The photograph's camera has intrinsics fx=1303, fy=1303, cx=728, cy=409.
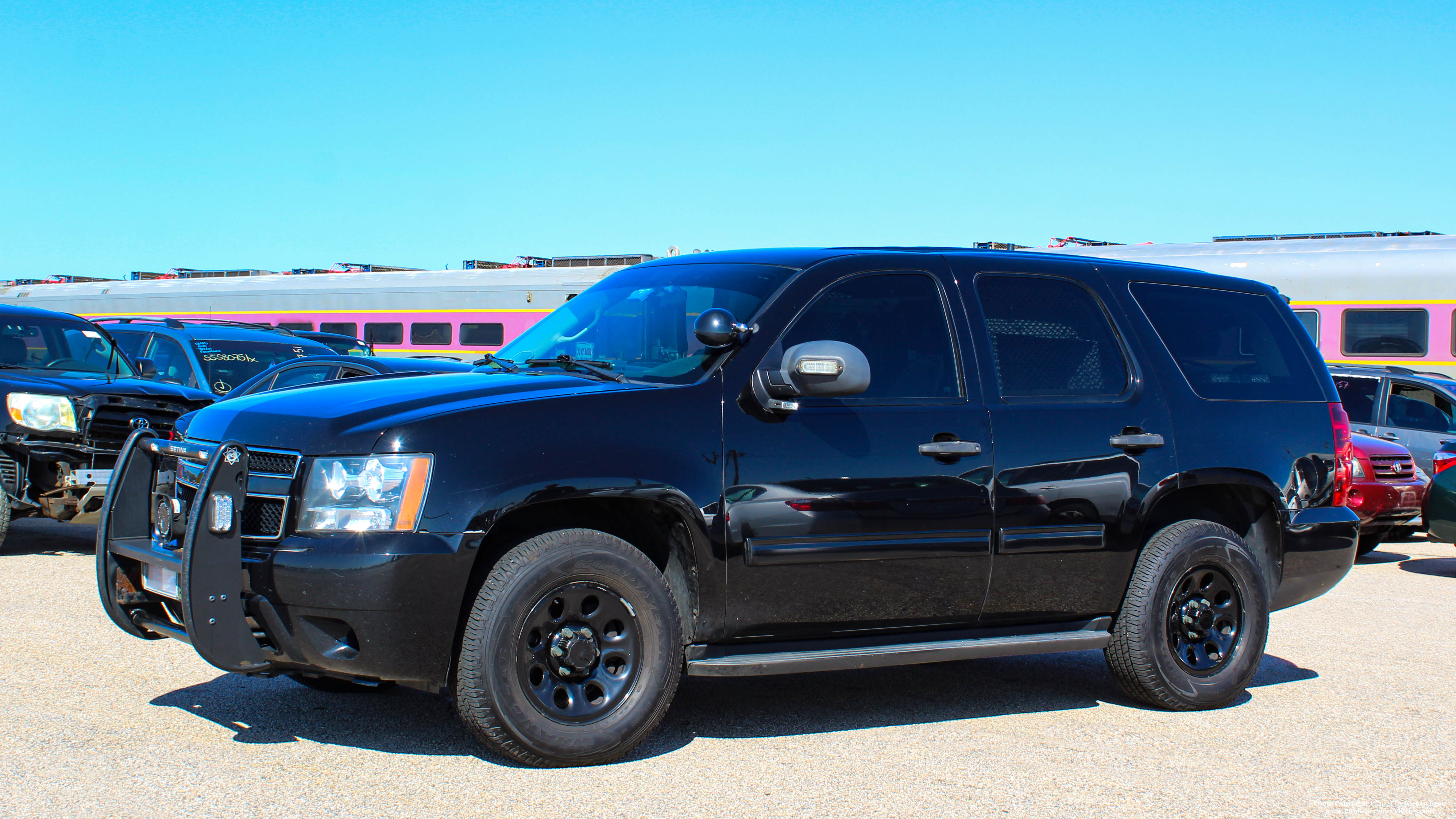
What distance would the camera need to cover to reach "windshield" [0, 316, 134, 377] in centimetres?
991

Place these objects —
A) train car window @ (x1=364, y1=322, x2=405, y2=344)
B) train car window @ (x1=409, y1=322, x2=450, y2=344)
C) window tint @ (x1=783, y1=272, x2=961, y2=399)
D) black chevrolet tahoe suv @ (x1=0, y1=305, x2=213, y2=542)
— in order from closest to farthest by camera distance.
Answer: window tint @ (x1=783, y1=272, x2=961, y2=399)
black chevrolet tahoe suv @ (x1=0, y1=305, x2=213, y2=542)
train car window @ (x1=409, y1=322, x2=450, y2=344)
train car window @ (x1=364, y1=322, x2=405, y2=344)

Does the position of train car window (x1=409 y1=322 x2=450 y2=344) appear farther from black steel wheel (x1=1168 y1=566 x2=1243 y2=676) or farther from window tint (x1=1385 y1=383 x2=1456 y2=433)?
black steel wheel (x1=1168 y1=566 x2=1243 y2=676)

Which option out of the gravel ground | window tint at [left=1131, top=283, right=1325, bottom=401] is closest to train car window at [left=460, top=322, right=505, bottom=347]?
the gravel ground

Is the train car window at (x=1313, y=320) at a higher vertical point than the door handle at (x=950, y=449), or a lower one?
higher

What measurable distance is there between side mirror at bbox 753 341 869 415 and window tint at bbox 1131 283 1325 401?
182 cm

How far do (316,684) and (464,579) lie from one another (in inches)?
63.3

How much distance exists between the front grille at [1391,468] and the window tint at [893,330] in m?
7.29

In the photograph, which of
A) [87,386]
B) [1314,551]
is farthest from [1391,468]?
[87,386]

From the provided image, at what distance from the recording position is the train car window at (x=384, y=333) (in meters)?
26.3

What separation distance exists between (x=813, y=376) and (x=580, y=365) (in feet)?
3.17

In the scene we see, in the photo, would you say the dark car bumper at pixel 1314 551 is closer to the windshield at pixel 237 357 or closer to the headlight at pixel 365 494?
the headlight at pixel 365 494

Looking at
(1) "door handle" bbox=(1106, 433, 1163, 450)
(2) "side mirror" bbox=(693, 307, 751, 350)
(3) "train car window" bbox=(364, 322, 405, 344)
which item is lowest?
(1) "door handle" bbox=(1106, 433, 1163, 450)

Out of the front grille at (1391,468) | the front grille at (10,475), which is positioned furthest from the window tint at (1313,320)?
the front grille at (10,475)

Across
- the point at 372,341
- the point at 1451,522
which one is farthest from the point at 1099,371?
the point at 372,341
